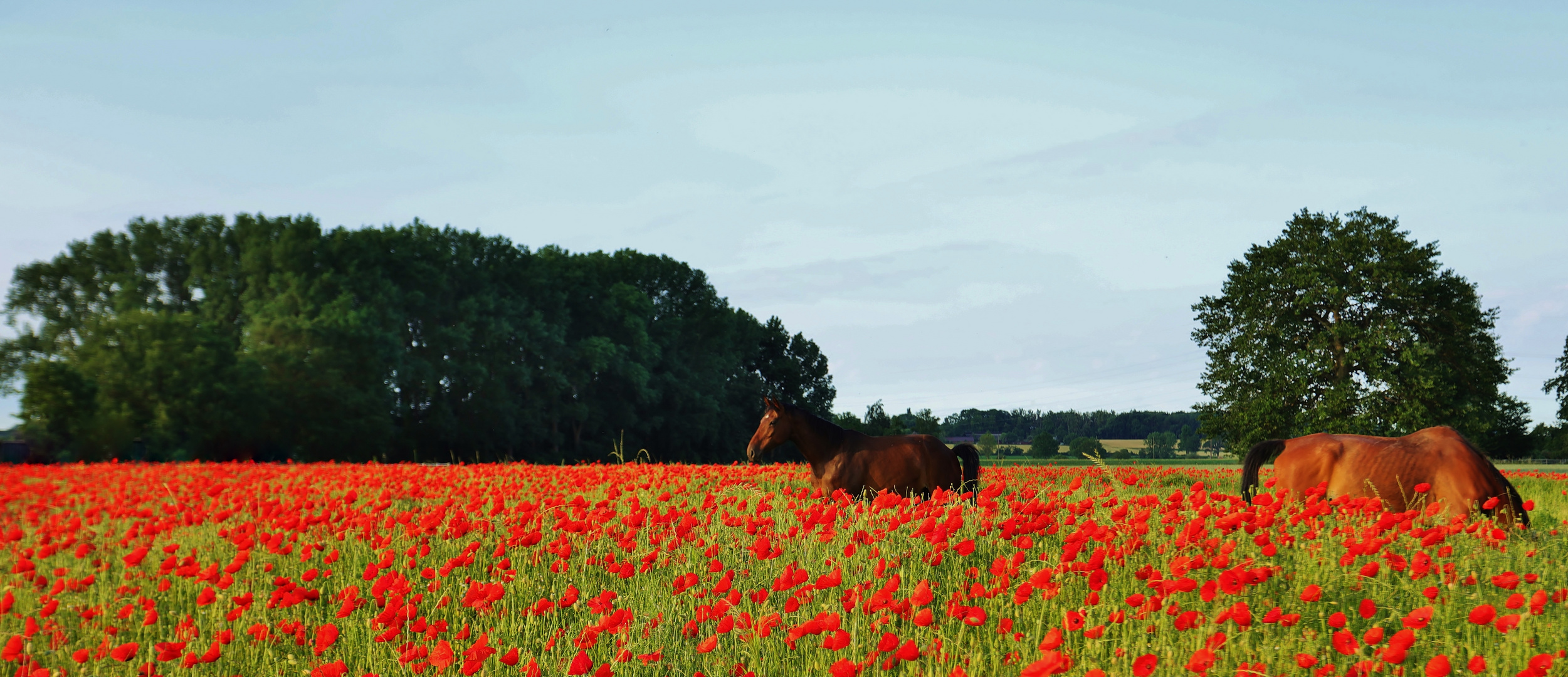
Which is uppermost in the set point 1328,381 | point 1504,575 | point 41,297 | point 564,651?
point 41,297

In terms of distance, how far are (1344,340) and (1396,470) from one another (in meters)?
31.4

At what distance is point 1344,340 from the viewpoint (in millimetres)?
36562

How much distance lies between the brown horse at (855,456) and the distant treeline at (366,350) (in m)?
15.5

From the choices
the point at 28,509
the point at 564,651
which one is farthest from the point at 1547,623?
the point at 28,509

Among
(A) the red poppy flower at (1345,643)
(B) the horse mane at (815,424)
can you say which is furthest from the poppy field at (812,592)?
(B) the horse mane at (815,424)

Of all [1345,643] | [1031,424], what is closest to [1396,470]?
[1345,643]

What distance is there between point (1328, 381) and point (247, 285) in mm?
47539

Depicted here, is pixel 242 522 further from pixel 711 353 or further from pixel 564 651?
pixel 711 353

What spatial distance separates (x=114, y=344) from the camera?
3198 centimetres

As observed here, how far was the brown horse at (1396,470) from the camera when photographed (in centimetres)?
911

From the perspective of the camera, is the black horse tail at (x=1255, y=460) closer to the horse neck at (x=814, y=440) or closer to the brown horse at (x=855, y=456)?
the brown horse at (x=855, y=456)

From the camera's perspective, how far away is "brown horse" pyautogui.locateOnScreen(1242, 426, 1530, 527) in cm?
911

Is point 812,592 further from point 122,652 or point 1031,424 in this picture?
point 1031,424

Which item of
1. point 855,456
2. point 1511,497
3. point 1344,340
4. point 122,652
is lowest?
point 122,652
